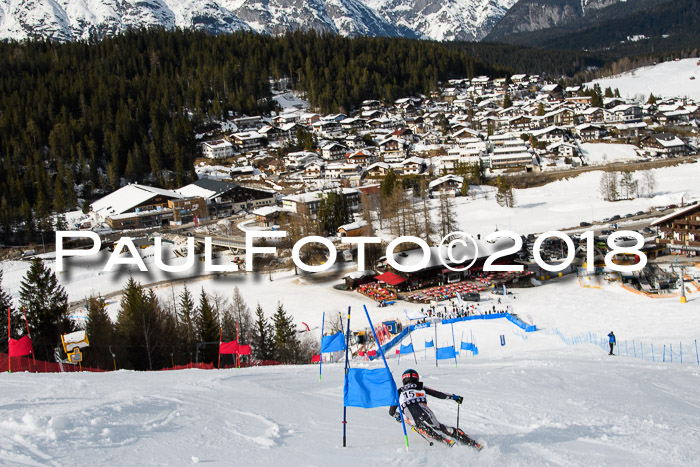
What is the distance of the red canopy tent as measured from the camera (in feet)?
89.0

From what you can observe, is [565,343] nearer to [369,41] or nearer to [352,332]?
[352,332]

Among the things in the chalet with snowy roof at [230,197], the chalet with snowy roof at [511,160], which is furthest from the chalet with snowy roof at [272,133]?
the chalet with snowy roof at [511,160]

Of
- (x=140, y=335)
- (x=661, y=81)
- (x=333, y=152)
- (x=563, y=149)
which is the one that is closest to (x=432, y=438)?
(x=140, y=335)

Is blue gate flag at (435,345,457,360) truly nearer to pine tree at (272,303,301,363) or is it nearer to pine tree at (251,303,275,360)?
pine tree at (272,303,301,363)

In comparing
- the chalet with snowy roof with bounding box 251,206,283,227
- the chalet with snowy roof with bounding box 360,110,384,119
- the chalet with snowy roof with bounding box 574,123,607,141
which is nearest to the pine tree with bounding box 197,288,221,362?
the chalet with snowy roof with bounding box 251,206,283,227

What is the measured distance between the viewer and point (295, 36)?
323ft

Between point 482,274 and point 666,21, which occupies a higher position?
point 666,21

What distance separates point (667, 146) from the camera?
5344 centimetres

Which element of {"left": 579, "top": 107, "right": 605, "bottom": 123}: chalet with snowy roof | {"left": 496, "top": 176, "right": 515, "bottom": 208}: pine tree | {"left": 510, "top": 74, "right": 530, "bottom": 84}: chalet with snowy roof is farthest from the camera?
{"left": 510, "top": 74, "right": 530, "bottom": 84}: chalet with snowy roof

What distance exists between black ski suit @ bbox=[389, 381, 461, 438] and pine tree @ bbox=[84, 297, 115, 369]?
41.7ft

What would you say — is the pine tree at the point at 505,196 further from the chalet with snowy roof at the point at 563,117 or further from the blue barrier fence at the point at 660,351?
the chalet with snowy roof at the point at 563,117

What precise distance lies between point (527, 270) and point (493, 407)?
892 inches

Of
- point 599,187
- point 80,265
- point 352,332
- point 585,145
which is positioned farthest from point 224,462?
point 585,145

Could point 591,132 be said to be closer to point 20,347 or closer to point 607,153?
point 607,153
